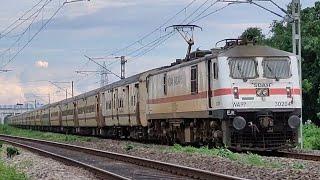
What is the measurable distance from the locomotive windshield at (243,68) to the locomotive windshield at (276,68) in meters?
0.37

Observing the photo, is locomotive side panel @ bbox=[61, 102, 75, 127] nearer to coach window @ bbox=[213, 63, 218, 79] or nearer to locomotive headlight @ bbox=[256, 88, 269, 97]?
coach window @ bbox=[213, 63, 218, 79]

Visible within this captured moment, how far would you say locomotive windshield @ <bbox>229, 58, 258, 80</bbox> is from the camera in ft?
68.4

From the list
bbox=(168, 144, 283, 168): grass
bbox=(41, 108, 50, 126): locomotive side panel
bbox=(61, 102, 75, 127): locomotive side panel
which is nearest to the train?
bbox=(168, 144, 283, 168): grass

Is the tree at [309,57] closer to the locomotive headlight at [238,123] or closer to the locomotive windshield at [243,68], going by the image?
the locomotive windshield at [243,68]

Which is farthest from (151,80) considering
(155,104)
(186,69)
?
(186,69)

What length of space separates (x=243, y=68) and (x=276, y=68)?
1143 millimetres

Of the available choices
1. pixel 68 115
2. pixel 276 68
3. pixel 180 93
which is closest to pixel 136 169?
pixel 276 68

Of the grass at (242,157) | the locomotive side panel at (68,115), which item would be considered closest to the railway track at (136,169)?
the grass at (242,157)

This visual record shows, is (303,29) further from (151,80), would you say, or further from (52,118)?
(52,118)

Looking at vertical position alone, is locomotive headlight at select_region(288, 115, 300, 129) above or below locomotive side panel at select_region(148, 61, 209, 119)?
below

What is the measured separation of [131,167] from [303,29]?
3515 cm

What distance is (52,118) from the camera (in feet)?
227

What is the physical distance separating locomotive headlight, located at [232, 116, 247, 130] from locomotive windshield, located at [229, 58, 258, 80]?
1397mm

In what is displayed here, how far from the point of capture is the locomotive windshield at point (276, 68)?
21.1 meters
